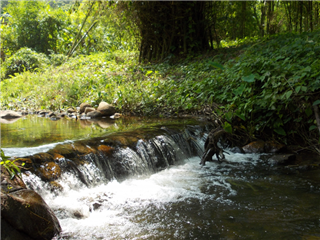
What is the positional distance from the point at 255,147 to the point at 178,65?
5.23 m

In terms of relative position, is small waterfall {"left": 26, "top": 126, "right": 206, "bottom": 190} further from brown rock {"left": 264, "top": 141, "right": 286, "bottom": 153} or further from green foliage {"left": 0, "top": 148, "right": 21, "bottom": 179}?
brown rock {"left": 264, "top": 141, "right": 286, "bottom": 153}

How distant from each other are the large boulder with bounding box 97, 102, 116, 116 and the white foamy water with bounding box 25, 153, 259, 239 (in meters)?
4.21

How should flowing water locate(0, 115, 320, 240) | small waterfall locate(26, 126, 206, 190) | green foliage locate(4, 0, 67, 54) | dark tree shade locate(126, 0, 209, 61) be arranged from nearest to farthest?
flowing water locate(0, 115, 320, 240) < small waterfall locate(26, 126, 206, 190) < dark tree shade locate(126, 0, 209, 61) < green foliage locate(4, 0, 67, 54)

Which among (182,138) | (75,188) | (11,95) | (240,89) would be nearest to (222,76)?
(240,89)

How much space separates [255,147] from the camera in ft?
17.0

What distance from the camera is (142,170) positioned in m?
4.38

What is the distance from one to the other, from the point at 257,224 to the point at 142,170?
6.81 feet

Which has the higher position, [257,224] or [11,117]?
[11,117]

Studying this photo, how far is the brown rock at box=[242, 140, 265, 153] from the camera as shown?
5121 millimetres

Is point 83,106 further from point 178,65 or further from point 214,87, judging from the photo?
point 214,87

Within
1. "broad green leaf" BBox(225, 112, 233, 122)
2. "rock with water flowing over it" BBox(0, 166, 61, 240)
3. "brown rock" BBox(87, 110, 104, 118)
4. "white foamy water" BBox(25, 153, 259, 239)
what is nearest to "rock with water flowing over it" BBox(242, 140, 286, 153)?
"broad green leaf" BBox(225, 112, 233, 122)

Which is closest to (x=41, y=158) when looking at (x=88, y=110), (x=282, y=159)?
(x=282, y=159)

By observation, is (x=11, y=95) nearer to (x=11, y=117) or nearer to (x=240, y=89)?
(x=11, y=117)

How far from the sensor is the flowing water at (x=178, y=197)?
104 inches
